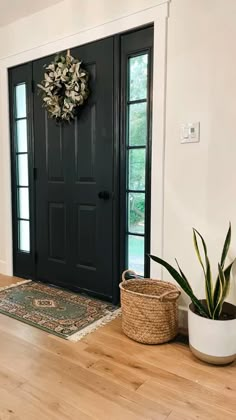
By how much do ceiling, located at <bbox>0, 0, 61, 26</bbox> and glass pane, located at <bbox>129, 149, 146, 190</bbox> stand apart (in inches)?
57.7

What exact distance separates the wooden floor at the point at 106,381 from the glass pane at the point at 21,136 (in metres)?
1.82

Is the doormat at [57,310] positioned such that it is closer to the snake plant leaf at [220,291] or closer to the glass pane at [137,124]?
the snake plant leaf at [220,291]

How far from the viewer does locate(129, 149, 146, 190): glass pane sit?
2.47m

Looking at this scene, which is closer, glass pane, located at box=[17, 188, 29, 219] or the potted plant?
the potted plant

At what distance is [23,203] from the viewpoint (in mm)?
3342

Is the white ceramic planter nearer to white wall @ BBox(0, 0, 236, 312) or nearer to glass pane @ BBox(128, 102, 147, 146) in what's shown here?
white wall @ BBox(0, 0, 236, 312)

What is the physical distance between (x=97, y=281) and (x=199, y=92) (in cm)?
168

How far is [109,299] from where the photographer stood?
2.70 metres

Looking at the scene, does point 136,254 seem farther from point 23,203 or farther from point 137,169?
point 23,203

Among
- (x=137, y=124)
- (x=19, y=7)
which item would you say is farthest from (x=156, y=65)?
(x=19, y=7)

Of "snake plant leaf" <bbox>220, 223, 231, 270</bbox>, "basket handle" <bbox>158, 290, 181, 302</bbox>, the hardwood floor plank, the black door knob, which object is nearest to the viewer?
the hardwood floor plank

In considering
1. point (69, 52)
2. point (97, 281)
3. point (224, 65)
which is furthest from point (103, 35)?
point (97, 281)

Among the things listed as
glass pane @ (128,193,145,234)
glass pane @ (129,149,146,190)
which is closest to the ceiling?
glass pane @ (129,149,146,190)

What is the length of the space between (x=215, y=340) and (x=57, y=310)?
127cm
